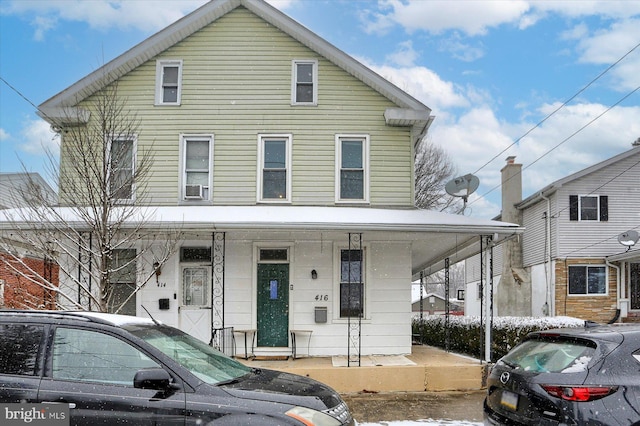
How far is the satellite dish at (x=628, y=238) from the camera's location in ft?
64.4

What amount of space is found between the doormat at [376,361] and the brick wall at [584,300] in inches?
442

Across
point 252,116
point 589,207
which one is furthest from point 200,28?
point 589,207

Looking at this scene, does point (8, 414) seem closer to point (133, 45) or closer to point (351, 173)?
point (351, 173)

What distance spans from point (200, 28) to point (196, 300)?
6.36m

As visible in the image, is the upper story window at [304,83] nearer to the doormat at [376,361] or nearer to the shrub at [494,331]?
the doormat at [376,361]

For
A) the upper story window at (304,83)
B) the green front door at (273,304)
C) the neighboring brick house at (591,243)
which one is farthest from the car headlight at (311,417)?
the neighboring brick house at (591,243)

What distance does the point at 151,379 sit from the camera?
4.36 m

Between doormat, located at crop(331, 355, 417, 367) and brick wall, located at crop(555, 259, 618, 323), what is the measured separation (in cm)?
1122

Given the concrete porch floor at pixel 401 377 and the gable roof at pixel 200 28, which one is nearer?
the concrete porch floor at pixel 401 377

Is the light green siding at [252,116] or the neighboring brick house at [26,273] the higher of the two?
the light green siding at [252,116]

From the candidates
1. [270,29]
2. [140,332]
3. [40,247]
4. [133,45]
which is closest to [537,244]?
[270,29]

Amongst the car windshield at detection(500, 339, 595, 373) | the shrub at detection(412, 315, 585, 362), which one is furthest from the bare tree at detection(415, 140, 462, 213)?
the car windshield at detection(500, 339, 595, 373)

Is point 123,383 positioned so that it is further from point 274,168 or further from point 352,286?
point 274,168

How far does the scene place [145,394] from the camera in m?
4.42
